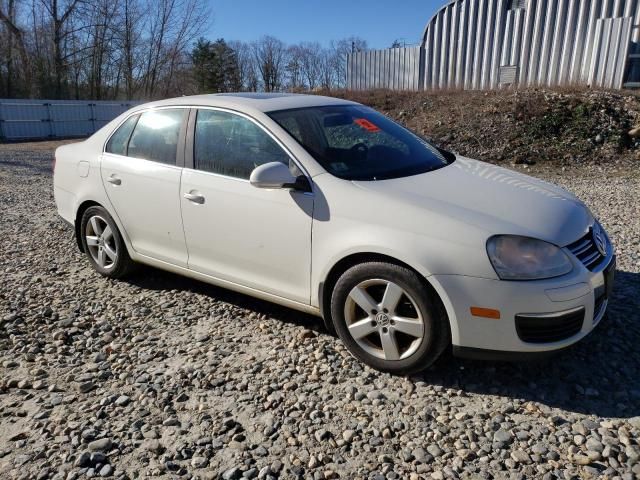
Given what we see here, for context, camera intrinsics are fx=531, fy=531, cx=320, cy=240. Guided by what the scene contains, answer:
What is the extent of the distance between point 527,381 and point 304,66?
118 feet

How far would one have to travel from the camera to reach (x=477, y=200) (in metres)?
3.17

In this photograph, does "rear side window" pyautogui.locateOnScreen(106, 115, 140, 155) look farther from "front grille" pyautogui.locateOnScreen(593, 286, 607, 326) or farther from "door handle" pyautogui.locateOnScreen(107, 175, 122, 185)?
"front grille" pyautogui.locateOnScreen(593, 286, 607, 326)

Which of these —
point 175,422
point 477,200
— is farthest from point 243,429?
point 477,200

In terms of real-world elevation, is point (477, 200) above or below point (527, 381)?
above

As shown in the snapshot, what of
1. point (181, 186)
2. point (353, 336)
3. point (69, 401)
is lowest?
point (69, 401)

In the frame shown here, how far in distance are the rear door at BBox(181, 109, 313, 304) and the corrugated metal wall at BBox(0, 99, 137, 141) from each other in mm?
20841

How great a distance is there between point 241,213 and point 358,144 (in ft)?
3.24

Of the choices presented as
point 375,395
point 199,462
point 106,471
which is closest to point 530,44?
point 375,395

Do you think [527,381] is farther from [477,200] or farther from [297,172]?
[297,172]

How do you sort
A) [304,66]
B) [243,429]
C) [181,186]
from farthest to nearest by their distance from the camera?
[304,66]
[181,186]
[243,429]

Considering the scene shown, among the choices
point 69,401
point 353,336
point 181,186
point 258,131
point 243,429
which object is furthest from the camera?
point 181,186

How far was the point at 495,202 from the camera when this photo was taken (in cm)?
316

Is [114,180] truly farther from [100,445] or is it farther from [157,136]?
[100,445]

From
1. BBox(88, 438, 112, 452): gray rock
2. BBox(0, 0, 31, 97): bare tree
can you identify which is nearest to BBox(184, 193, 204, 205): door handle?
BBox(88, 438, 112, 452): gray rock
